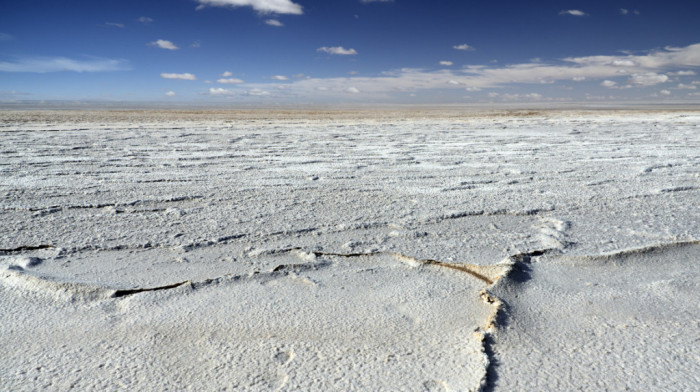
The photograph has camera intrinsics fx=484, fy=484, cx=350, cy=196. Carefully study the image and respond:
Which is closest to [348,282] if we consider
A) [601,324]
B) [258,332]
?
[258,332]

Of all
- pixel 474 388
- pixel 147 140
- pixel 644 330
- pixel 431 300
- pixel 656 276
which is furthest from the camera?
pixel 147 140

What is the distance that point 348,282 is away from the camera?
1.74 metres

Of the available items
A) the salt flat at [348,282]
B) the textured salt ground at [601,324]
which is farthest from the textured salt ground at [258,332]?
the textured salt ground at [601,324]

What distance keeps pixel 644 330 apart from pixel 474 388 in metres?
0.63

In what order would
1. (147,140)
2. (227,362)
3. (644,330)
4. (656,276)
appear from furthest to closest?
1. (147,140)
2. (656,276)
3. (644,330)
4. (227,362)

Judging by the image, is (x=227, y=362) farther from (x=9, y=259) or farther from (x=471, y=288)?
(x=9, y=259)

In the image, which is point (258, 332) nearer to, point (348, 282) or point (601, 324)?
point (348, 282)

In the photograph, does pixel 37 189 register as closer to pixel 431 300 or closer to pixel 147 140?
pixel 431 300

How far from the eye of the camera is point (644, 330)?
1.40m

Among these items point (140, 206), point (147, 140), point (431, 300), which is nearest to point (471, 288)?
point (431, 300)

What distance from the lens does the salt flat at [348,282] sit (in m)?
1.21

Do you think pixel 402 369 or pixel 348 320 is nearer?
pixel 402 369

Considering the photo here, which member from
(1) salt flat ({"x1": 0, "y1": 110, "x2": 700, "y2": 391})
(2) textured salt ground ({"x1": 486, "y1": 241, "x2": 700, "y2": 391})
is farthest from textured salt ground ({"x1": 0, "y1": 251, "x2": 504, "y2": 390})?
(2) textured salt ground ({"x1": 486, "y1": 241, "x2": 700, "y2": 391})

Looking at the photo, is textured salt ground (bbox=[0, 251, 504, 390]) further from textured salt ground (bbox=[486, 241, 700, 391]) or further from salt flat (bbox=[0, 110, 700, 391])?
textured salt ground (bbox=[486, 241, 700, 391])
